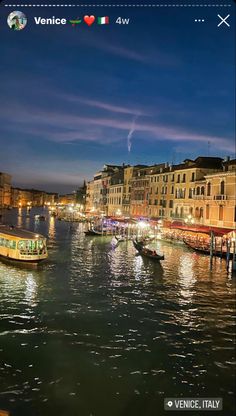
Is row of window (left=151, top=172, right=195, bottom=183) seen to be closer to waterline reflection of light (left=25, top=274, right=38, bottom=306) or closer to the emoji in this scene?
waterline reflection of light (left=25, top=274, right=38, bottom=306)

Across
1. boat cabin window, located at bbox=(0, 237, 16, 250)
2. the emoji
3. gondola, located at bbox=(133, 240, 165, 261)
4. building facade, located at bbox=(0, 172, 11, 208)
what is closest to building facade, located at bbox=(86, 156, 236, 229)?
gondola, located at bbox=(133, 240, 165, 261)

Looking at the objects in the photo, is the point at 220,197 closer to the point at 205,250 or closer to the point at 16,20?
the point at 205,250

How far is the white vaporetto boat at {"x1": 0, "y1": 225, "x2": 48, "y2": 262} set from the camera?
Answer: 2072cm

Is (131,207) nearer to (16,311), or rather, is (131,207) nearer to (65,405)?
(16,311)

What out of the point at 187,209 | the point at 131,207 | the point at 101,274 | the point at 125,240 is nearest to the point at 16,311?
the point at 101,274

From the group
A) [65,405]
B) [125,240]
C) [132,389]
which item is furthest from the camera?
[125,240]

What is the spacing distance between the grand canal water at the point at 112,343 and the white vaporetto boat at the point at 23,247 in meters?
2.84

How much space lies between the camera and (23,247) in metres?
21.0

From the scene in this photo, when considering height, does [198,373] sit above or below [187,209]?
below

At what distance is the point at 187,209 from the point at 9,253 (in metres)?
21.9

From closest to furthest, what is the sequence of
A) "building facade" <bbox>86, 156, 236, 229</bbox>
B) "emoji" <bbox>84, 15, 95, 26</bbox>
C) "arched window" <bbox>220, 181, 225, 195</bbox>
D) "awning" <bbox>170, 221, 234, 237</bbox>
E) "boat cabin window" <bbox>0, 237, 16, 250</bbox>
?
"emoji" <bbox>84, 15, 95, 26</bbox>
"boat cabin window" <bbox>0, 237, 16, 250</bbox>
"awning" <bbox>170, 221, 234, 237</bbox>
"building facade" <bbox>86, 156, 236, 229</bbox>
"arched window" <bbox>220, 181, 225, 195</bbox>

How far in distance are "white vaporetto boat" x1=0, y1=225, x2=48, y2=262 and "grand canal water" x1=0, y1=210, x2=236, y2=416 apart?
284cm

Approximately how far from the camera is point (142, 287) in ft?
52.0

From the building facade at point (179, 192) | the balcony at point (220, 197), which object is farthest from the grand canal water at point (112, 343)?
the building facade at point (179, 192)
